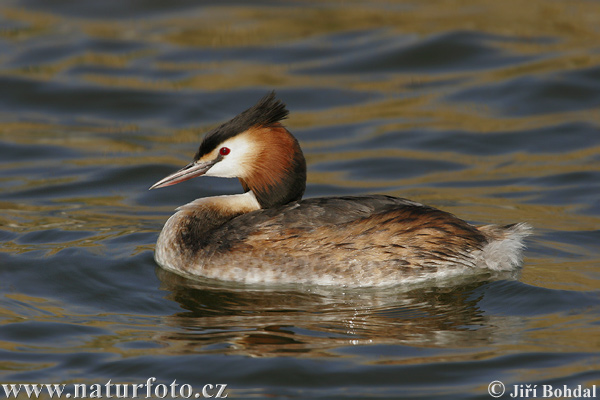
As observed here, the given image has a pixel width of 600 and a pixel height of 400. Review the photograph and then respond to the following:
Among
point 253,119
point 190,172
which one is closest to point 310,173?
point 190,172

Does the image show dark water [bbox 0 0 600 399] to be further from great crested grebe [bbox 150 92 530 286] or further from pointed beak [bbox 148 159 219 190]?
pointed beak [bbox 148 159 219 190]

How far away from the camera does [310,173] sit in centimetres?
1085

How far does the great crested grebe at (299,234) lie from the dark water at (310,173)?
15 cm

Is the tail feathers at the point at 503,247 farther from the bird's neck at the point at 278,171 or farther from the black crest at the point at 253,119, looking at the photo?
the black crest at the point at 253,119

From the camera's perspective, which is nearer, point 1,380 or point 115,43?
point 1,380

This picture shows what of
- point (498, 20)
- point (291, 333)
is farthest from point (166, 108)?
point (291, 333)

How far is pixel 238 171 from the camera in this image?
303 inches

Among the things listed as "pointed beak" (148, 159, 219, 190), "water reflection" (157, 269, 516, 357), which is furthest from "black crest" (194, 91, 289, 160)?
"water reflection" (157, 269, 516, 357)

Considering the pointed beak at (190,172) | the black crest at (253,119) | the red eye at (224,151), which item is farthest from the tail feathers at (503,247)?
the pointed beak at (190,172)

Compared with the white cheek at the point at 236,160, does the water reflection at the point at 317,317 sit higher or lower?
lower

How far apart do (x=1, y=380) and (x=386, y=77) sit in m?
8.59

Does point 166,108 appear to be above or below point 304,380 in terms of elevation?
above

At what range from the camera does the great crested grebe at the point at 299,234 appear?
7.16 m

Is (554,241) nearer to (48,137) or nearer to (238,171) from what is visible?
(238,171)
